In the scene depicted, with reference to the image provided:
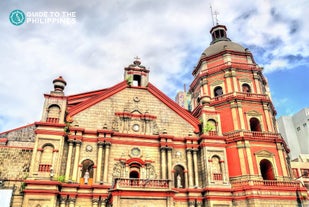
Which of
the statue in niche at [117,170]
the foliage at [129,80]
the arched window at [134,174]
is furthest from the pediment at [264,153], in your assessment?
the foliage at [129,80]

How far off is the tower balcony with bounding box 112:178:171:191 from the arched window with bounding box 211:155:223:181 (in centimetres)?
586

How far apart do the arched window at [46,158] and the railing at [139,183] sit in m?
5.91

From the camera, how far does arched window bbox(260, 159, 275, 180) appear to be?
24031 mm

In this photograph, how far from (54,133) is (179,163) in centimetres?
1053

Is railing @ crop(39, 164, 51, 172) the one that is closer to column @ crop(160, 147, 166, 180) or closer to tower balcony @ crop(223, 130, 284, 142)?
column @ crop(160, 147, 166, 180)

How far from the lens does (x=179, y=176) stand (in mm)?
22469

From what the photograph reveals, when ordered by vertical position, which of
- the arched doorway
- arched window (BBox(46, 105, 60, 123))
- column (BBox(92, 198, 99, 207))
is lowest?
column (BBox(92, 198, 99, 207))

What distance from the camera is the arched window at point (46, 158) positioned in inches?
786

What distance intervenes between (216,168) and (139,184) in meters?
7.99

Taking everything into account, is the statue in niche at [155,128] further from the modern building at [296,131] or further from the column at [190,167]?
the modern building at [296,131]

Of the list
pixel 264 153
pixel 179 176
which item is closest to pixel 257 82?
pixel 264 153

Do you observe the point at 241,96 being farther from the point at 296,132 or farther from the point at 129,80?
the point at 296,132

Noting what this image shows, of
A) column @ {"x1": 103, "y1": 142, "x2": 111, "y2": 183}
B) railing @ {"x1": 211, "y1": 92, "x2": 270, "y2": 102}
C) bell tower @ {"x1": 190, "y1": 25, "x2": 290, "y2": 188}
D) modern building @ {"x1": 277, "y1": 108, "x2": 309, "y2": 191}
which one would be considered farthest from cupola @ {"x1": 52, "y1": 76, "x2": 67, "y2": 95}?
modern building @ {"x1": 277, "y1": 108, "x2": 309, "y2": 191}

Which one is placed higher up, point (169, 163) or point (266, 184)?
point (169, 163)
